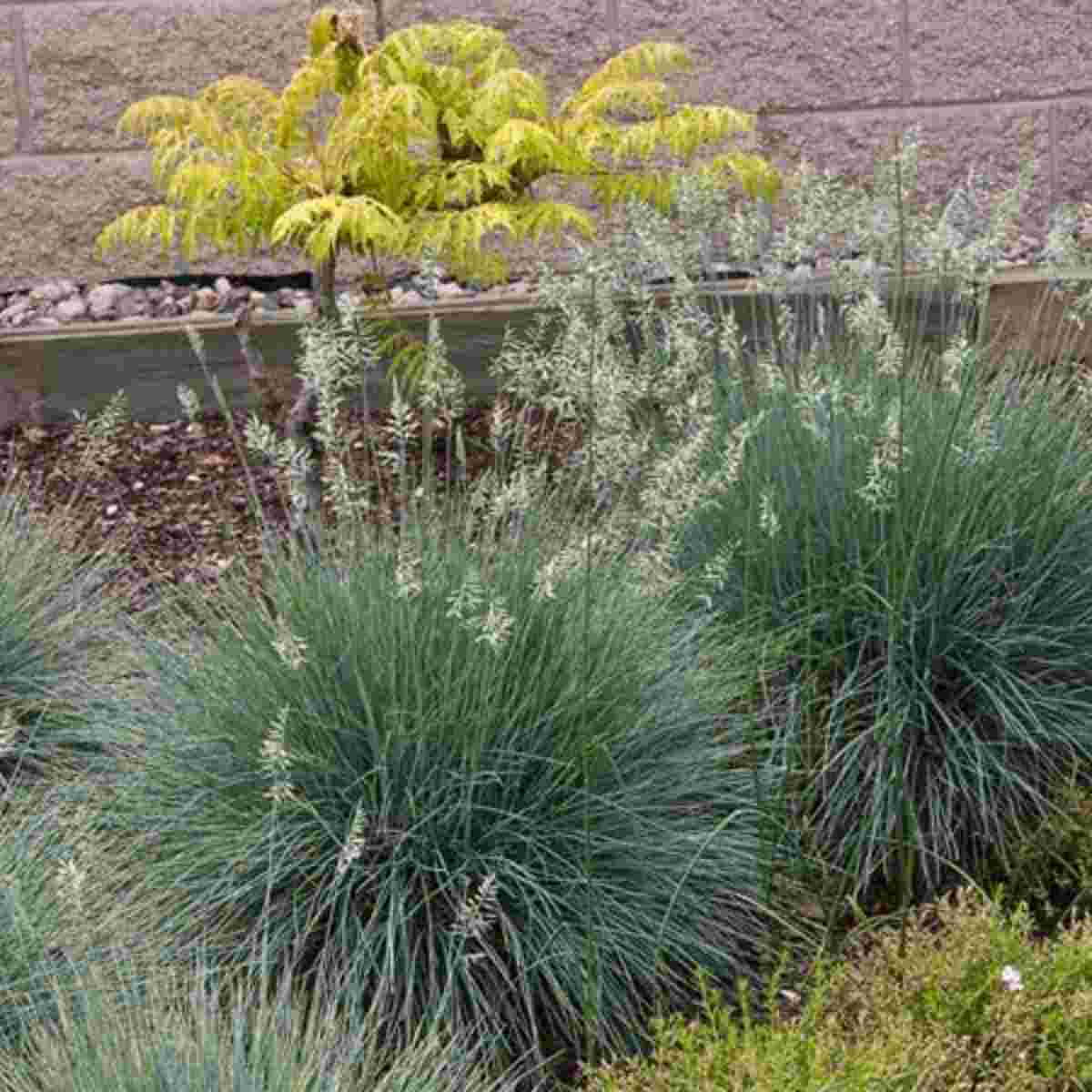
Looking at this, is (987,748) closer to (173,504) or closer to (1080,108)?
(173,504)

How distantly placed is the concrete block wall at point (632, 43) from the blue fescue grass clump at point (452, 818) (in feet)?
11.7

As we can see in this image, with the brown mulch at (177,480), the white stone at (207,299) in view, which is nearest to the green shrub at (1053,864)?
the brown mulch at (177,480)

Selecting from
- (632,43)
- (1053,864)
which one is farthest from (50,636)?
(632,43)

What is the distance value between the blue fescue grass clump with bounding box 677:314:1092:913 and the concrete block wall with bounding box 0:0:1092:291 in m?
2.77

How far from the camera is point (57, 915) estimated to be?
12.0 feet

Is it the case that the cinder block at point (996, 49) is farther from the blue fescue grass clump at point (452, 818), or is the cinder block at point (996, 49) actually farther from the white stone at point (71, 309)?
the blue fescue grass clump at point (452, 818)

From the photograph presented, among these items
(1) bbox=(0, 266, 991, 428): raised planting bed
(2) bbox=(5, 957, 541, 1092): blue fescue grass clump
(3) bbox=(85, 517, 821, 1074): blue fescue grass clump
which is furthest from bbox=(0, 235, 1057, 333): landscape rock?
(2) bbox=(5, 957, 541, 1092): blue fescue grass clump

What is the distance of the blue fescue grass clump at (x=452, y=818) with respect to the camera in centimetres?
377

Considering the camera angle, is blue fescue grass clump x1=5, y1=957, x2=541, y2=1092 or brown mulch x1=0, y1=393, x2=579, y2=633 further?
brown mulch x1=0, y1=393, x2=579, y2=633

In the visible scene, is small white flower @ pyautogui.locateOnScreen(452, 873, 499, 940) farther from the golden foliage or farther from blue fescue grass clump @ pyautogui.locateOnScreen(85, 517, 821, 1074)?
the golden foliage

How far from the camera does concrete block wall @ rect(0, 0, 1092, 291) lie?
719 centimetres

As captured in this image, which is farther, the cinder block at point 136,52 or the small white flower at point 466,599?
the cinder block at point 136,52

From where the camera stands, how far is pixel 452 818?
3855mm

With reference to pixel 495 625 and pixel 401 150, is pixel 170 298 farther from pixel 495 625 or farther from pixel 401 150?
pixel 495 625
